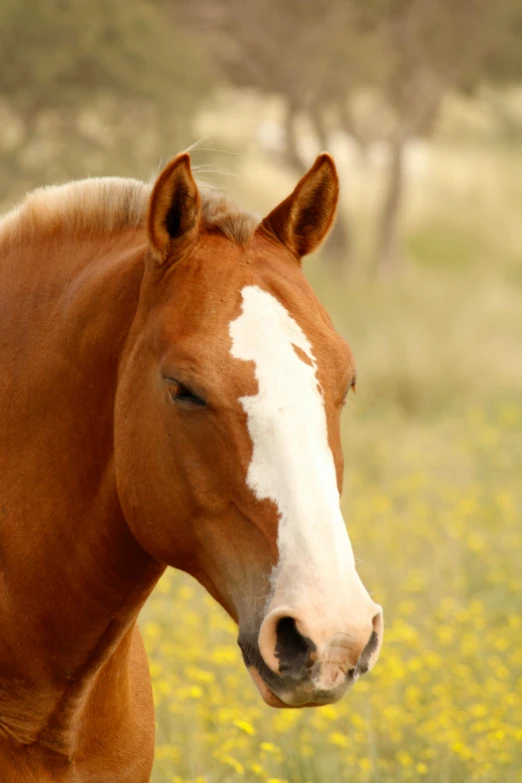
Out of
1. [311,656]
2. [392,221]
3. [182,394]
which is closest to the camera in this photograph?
[311,656]

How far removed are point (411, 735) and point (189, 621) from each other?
4.92 feet

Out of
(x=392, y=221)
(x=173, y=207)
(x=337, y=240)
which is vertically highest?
(x=173, y=207)

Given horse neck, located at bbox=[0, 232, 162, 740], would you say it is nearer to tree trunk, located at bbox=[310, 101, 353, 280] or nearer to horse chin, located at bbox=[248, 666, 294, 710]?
horse chin, located at bbox=[248, 666, 294, 710]

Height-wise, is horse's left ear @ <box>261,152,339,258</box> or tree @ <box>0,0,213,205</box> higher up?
horse's left ear @ <box>261,152,339,258</box>

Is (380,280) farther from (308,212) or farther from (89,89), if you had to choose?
(308,212)

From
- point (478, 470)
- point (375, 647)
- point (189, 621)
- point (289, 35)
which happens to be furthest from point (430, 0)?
point (375, 647)

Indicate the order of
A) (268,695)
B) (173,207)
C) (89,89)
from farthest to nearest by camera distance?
(89,89), (173,207), (268,695)

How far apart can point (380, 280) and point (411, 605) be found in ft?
39.5

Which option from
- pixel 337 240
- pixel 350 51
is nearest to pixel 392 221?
pixel 337 240

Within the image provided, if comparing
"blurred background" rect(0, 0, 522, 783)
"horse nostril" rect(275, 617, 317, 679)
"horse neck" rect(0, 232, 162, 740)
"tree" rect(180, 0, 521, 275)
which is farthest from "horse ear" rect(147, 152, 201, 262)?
"tree" rect(180, 0, 521, 275)

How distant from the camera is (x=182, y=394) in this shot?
Result: 2.17m

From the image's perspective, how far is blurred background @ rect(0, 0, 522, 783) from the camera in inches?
167

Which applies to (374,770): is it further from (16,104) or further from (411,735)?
(16,104)

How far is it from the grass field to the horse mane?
1.60 metres
